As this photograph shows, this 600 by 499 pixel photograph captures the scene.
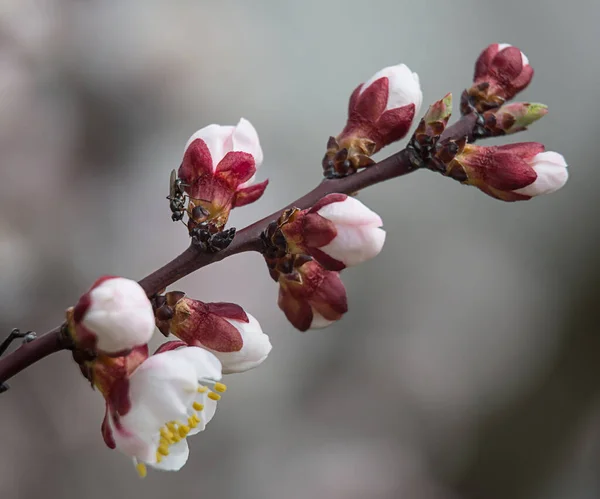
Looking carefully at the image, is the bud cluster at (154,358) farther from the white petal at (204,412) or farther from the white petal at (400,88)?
the white petal at (400,88)

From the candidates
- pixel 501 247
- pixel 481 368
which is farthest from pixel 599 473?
pixel 501 247

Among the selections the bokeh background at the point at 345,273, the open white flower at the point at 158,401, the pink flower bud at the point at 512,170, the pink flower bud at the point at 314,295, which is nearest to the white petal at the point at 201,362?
the open white flower at the point at 158,401

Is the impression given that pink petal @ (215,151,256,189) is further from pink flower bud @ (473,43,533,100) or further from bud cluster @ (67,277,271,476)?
pink flower bud @ (473,43,533,100)

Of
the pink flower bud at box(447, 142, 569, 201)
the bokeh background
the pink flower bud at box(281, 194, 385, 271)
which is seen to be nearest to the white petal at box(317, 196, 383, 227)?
the pink flower bud at box(281, 194, 385, 271)

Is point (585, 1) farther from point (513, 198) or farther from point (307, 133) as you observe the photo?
point (513, 198)

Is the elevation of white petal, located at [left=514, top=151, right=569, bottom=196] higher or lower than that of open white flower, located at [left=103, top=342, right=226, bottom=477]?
higher

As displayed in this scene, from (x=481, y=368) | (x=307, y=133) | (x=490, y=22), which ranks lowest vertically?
(x=481, y=368)

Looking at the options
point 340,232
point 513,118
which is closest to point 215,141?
point 340,232
